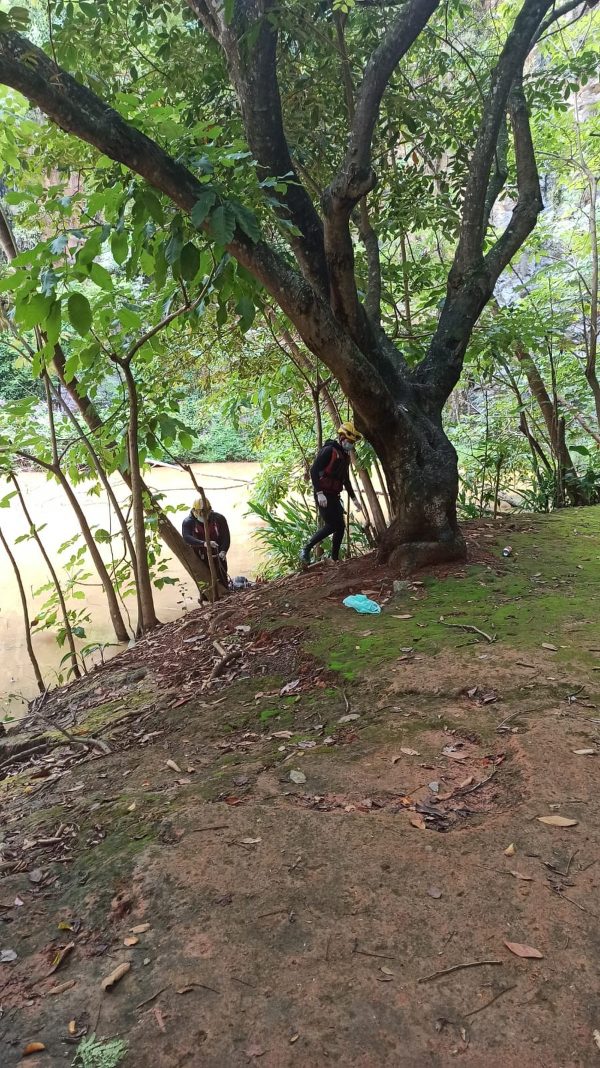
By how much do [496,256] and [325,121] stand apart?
1.77 metres

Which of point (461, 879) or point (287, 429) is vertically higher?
point (287, 429)

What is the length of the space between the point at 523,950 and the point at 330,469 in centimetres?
467

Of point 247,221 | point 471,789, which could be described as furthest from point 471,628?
point 247,221

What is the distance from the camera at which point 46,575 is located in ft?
38.3

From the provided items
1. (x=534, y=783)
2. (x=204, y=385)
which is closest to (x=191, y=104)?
(x=204, y=385)

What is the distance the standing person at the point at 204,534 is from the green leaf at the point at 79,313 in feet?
12.7

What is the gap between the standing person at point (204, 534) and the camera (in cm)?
682

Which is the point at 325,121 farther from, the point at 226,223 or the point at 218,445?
the point at 218,445

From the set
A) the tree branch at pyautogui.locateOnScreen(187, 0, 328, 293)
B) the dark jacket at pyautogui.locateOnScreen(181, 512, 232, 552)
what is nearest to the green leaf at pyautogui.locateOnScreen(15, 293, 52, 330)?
the tree branch at pyautogui.locateOnScreen(187, 0, 328, 293)

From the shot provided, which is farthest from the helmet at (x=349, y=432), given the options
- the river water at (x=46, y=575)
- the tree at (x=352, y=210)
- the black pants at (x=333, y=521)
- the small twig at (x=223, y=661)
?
the small twig at (x=223, y=661)

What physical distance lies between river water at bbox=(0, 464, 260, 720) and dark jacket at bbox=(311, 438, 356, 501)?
1.22 meters

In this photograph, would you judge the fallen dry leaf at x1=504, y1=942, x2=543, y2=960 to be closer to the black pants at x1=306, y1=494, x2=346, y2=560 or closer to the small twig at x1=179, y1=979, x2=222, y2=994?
the small twig at x1=179, y1=979, x2=222, y2=994

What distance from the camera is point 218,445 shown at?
23.4m

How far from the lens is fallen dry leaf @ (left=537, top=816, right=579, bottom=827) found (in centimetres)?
211
